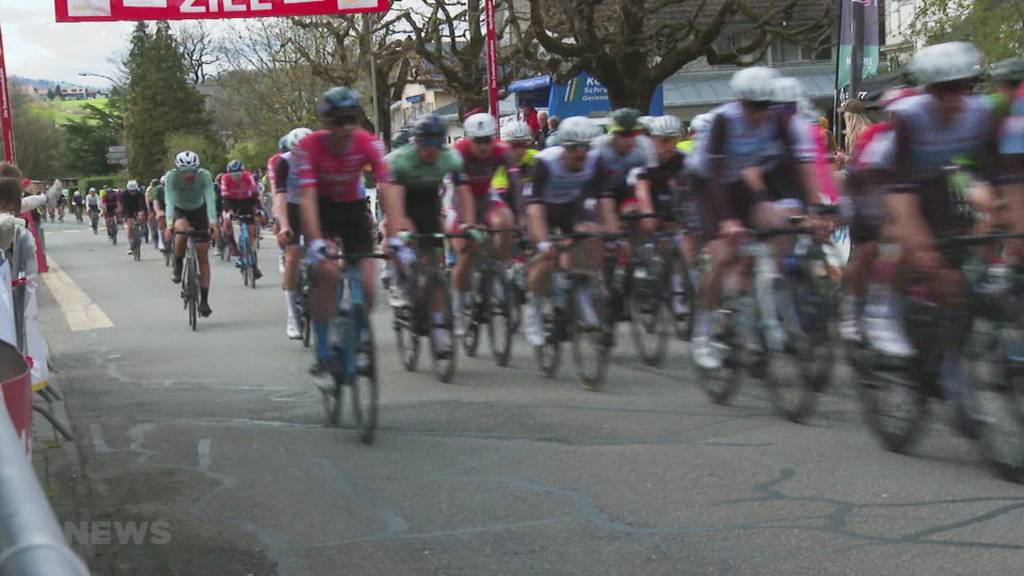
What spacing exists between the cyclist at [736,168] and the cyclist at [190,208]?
25.9 feet

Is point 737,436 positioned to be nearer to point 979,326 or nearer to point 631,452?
point 631,452

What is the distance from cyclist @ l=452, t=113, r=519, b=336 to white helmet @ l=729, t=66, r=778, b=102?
294 cm

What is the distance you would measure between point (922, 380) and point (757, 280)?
1508 millimetres

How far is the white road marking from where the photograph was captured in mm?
16361

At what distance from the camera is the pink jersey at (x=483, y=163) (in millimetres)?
11516

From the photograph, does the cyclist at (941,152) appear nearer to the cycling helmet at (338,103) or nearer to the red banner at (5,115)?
the cycling helmet at (338,103)

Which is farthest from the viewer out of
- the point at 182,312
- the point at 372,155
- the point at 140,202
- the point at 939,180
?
the point at 140,202

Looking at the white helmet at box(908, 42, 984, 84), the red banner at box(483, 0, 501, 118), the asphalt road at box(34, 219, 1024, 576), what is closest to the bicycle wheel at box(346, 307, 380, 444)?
the asphalt road at box(34, 219, 1024, 576)

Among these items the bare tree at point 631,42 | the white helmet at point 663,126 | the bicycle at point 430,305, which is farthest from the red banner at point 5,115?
the bicycle at point 430,305

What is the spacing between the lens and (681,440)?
7449 millimetres

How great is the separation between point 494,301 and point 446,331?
3.05 ft

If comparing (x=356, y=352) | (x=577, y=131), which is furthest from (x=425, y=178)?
(x=356, y=352)

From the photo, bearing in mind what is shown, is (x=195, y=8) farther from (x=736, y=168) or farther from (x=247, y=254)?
(x=736, y=168)

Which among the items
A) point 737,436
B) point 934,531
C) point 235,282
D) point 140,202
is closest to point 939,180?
point 737,436
